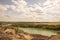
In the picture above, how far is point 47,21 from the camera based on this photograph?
3121 millimetres

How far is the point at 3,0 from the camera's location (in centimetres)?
321

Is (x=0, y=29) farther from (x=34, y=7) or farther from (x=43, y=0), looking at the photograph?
(x=43, y=0)

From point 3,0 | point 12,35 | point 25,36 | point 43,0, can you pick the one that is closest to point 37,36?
point 25,36

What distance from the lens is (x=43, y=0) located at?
3176 mm

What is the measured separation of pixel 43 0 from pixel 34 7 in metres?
0.21

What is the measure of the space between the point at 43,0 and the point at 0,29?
94 cm

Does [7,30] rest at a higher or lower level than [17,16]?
lower

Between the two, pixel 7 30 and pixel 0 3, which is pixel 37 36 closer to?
pixel 7 30

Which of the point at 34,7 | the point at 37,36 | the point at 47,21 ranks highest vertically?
the point at 34,7

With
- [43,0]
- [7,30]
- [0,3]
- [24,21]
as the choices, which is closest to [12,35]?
[7,30]

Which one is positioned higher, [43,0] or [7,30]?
[43,0]

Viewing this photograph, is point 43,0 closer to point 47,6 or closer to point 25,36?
point 47,6

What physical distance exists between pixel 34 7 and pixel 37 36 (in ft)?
1.73

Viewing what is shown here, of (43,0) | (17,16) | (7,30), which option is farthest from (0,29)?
(43,0)
